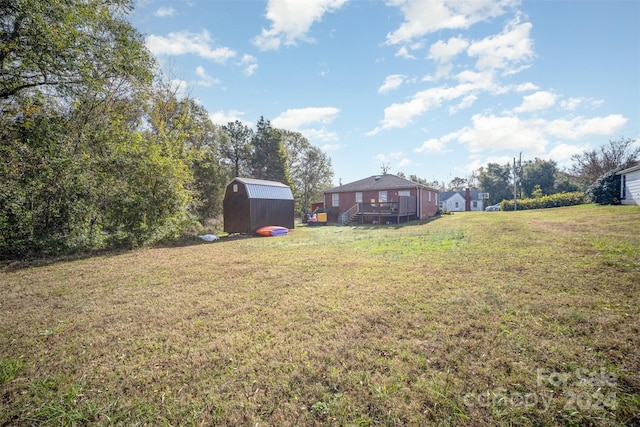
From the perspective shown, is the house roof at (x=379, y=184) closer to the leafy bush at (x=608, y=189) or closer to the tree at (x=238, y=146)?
the leafy bush at (x=608, y=189)

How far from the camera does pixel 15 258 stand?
8773 millimetres

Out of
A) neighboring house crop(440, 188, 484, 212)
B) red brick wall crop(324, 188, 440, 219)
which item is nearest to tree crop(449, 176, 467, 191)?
neighboring house crop(440, 188, 484, 212)

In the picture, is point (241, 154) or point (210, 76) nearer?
point (210, 76)

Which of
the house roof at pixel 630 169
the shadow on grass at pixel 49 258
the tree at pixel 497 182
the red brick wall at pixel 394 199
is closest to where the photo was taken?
the shadow on grass at pixel 49 258

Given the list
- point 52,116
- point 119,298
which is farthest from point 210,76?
point 119,298

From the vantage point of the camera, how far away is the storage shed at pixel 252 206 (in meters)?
16.3

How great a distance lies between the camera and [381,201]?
22.8 meters

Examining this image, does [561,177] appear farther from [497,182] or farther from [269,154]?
[269,154]

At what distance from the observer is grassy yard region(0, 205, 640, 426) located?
2.24 m

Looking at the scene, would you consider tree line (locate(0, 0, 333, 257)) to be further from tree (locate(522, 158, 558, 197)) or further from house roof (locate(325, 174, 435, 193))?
tree (locate(522, 158, 558, 197))

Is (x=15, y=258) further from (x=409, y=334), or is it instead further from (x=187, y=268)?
(x=409, y=334)

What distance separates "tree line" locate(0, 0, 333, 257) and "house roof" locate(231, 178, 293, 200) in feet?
12.7

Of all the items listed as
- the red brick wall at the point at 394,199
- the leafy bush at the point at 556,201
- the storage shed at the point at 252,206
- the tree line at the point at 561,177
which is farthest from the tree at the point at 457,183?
the storage shed at the point at 252,206

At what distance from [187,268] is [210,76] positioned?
10.3 metres
